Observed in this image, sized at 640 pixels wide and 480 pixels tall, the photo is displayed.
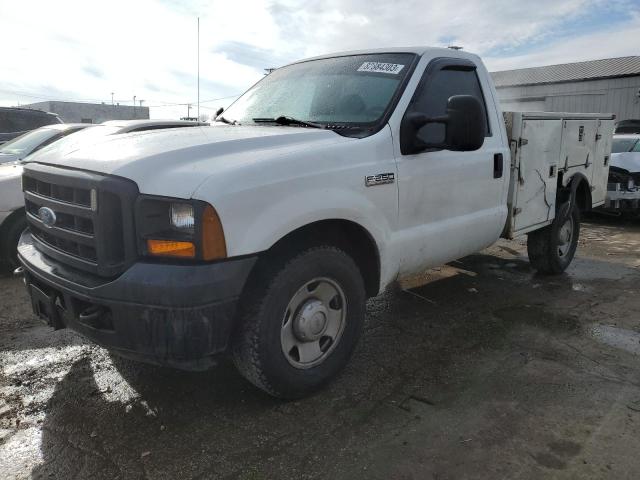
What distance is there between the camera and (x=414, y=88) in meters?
3.46

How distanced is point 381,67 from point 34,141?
17.4ft

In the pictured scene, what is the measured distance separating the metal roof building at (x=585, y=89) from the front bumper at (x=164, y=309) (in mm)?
20929

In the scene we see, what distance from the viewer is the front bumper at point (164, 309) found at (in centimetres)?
233

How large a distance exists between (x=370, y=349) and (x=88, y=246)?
2.02 metres

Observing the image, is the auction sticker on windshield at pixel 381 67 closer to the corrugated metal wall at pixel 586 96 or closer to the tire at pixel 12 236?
the tire at pixel 12 236

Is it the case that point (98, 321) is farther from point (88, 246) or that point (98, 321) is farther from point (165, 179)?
point (165, 179)

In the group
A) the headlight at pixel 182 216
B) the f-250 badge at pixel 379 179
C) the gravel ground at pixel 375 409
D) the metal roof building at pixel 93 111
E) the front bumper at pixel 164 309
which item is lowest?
the gravel ground at pixel 375 409

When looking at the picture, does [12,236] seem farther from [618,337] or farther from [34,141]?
[618,337]

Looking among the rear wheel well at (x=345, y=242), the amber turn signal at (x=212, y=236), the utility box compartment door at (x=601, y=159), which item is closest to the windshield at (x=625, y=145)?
the utility box compartment door at (x=601, y=159)

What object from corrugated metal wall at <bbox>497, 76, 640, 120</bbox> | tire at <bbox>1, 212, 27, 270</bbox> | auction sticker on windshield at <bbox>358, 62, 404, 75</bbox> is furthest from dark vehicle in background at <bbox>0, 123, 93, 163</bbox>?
corrugated metal wall at <bbox>497, 76, 640, 120</bbox>

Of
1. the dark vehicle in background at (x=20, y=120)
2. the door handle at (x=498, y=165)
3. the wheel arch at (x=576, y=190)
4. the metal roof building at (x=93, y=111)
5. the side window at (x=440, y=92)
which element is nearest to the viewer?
the side window at (x=440, y=92)

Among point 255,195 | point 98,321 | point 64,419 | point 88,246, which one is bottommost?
point 64,419

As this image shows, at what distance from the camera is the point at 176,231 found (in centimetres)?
239

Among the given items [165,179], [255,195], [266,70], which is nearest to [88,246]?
[165,179]
